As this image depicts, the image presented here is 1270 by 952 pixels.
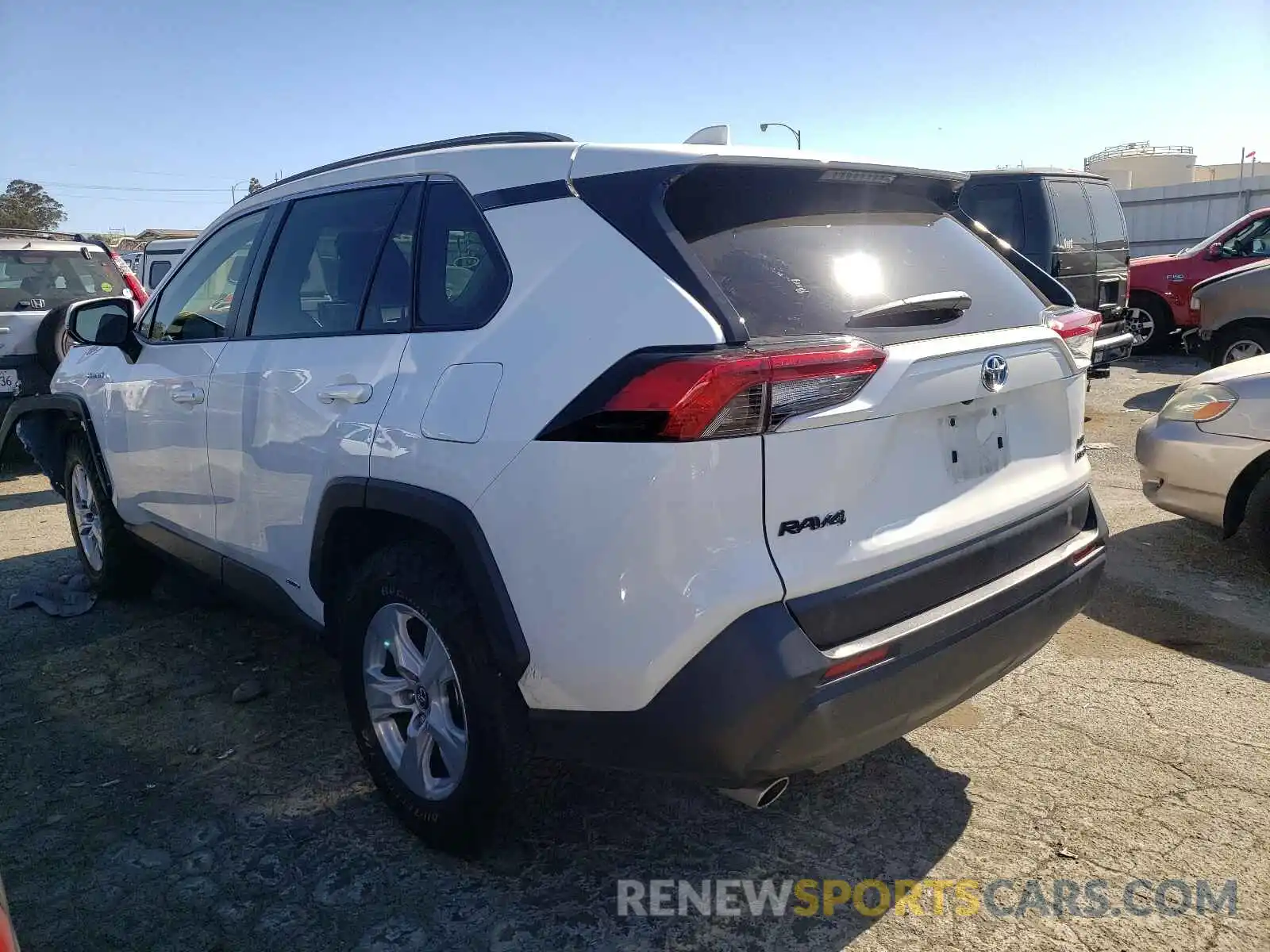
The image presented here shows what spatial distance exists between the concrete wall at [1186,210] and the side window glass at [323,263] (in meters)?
21.7

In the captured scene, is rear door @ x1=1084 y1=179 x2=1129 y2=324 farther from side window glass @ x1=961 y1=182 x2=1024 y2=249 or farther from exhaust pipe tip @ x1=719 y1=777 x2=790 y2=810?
exhaust pipe tip @ x1=719 y1=777 x2=790 y2=810

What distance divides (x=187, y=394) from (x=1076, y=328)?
3.16m

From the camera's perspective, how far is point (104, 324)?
167 inches

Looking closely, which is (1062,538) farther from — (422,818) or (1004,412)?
(422,818)

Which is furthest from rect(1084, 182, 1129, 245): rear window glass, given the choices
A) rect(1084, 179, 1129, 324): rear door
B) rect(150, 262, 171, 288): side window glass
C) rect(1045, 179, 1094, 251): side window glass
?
rect(150, 262, 171, 288): side window glass

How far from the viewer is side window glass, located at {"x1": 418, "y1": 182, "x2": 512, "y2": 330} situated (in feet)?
8.36

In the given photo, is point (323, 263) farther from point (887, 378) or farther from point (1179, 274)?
point (1179, 274)

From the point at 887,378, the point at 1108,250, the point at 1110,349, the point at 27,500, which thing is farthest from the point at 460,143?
the point at 1108,250

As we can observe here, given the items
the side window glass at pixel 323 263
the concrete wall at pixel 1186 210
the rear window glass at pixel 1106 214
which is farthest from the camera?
the concrete wall at pixel 1186 210

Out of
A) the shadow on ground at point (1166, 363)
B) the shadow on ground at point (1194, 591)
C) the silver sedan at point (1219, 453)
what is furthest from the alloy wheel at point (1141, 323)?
the silver sedan at point (1219, 453)

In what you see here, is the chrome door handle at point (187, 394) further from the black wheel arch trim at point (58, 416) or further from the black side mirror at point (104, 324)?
the black wheel arch trim at point (58, 416)

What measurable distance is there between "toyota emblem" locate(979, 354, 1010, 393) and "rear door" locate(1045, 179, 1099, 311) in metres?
7.79

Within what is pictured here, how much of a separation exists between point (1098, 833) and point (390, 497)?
7.18ft

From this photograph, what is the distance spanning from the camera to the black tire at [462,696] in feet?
8.04
